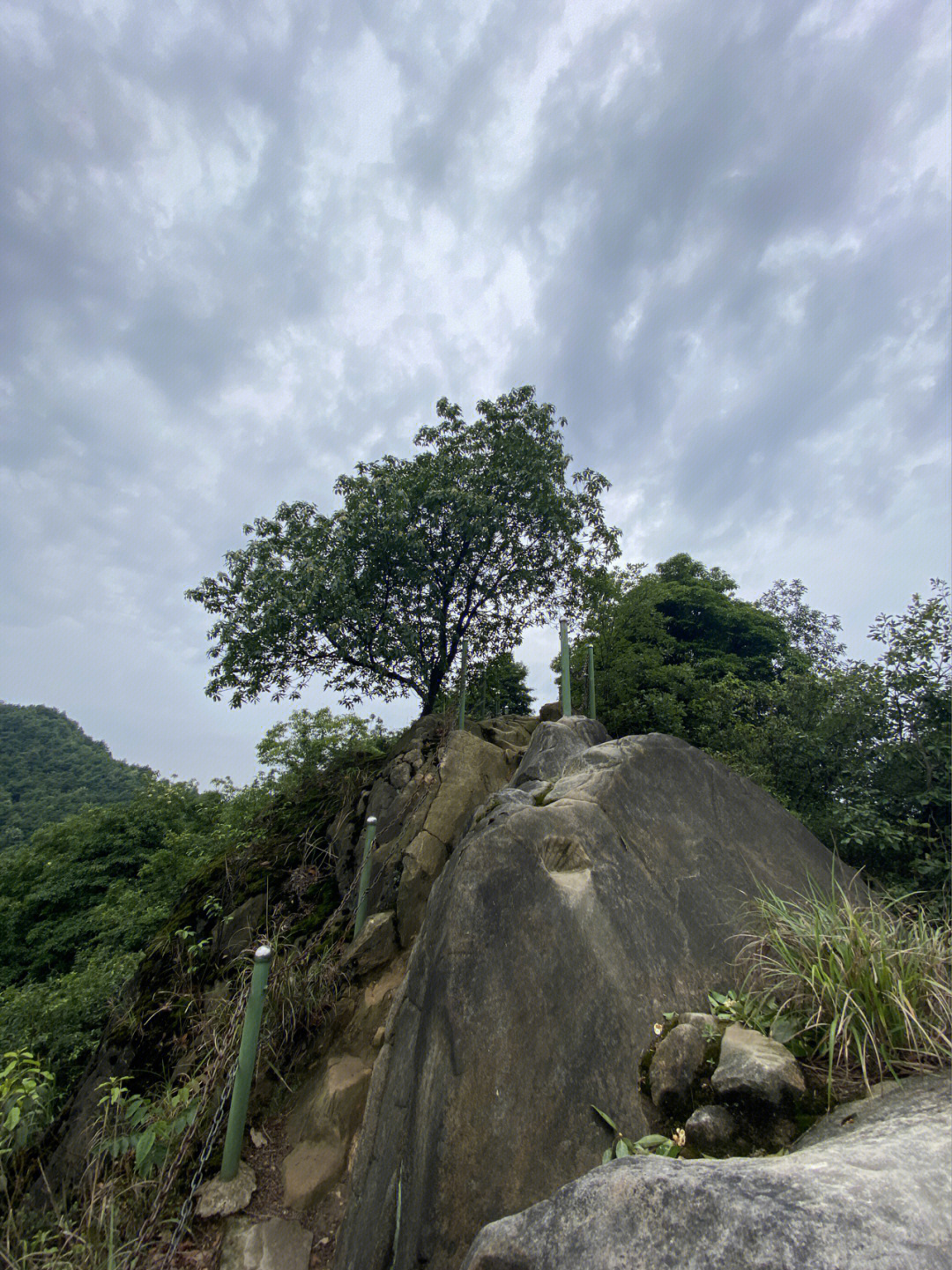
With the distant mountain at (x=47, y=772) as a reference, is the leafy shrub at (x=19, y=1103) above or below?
below

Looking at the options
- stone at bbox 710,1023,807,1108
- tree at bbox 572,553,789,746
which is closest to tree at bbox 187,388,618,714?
tree at bbox 572,553,789,746

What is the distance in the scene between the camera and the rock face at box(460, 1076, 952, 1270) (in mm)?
1396

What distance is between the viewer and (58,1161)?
515 centimetres

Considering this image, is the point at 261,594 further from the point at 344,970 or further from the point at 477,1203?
the point at 477,1203

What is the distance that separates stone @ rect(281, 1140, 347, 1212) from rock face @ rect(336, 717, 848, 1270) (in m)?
0.50

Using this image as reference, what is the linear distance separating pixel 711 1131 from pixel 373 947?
3.60 metres

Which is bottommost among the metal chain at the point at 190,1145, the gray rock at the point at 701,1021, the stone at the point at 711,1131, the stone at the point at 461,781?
the metal chain at the point at 190,1145

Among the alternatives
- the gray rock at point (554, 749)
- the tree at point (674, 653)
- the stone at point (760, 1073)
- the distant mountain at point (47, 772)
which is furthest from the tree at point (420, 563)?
the distant mountain at point (47, 772)

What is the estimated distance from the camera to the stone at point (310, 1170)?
3664 mm

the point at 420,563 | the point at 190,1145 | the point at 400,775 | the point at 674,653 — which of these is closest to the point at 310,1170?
the point at 190,1145

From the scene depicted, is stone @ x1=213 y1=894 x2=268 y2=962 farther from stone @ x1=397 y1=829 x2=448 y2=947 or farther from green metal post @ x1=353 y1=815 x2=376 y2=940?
stone @ x1=397 y1=829 x2=448 y2=947

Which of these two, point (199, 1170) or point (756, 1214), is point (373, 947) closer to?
point (199, 1170)

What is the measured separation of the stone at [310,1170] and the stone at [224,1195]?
23 centimetres

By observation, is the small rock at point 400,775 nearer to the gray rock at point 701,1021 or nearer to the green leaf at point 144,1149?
the green leaf at point 144,1149
